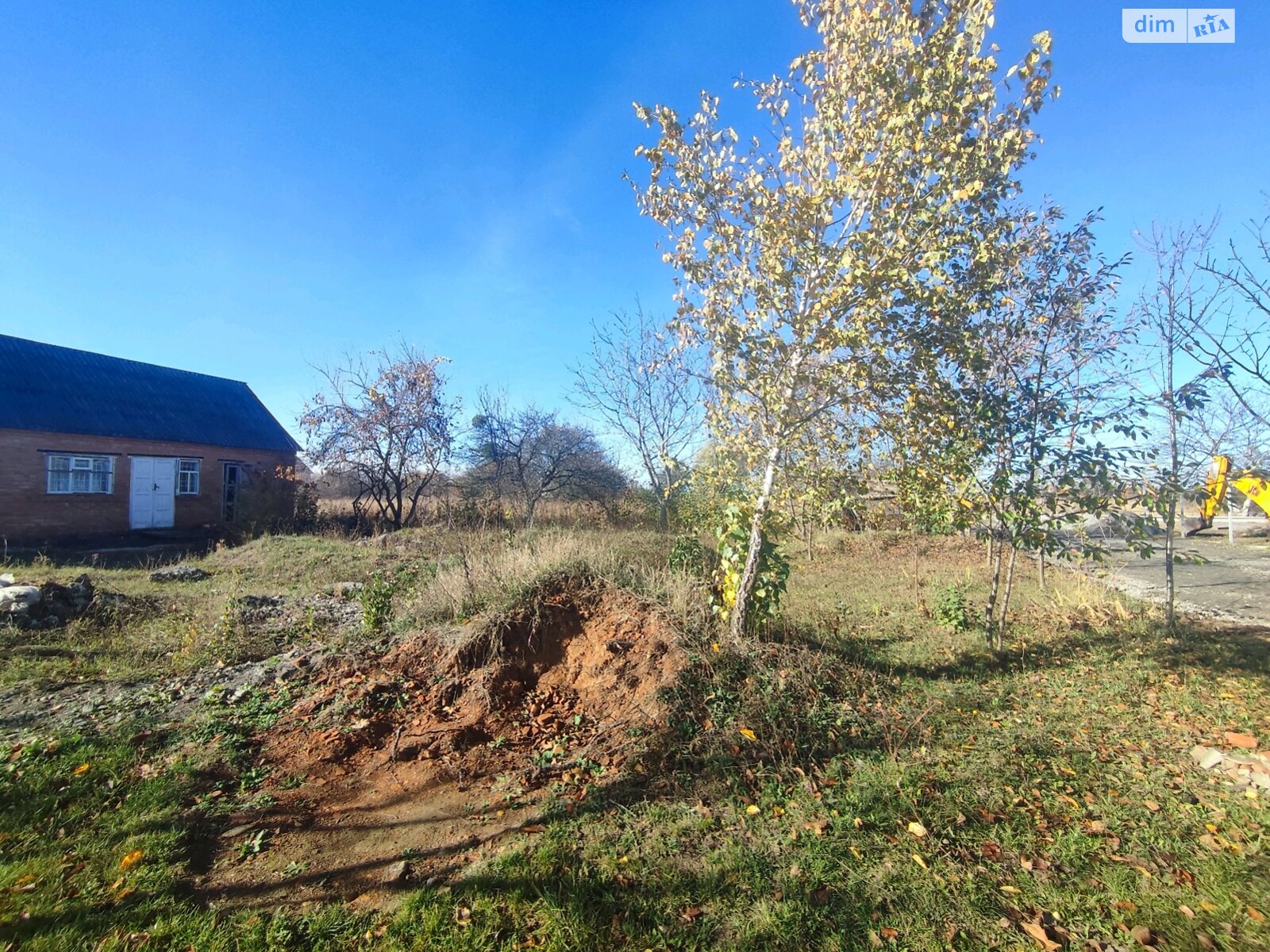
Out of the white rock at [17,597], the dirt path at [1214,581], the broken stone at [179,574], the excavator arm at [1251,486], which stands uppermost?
the excavator arm at [1251,486]

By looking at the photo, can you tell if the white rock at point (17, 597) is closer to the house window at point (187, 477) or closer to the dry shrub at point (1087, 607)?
the dry shrub at point (1087, 607)

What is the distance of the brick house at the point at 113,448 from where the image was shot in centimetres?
1499

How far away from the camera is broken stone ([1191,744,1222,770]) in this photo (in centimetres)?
392

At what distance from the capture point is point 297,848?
3082mm

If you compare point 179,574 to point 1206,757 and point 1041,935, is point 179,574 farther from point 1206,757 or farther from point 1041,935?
point 1206,757

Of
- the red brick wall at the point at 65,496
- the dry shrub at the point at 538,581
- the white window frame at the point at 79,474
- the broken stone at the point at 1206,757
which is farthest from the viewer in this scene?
the white window frame at the point at 79,474

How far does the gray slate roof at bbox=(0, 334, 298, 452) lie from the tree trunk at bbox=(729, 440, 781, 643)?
1954 cm

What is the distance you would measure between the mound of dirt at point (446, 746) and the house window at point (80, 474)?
1667cm

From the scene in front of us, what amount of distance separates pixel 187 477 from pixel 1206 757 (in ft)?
76.7

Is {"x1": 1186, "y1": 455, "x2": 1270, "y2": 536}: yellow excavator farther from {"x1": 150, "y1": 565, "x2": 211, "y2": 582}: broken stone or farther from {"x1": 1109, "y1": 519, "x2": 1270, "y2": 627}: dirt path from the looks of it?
{"x1": 150, "y1": 565, "x2": 211, "y2": 582}: broken stone

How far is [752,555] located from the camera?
5.14 meters

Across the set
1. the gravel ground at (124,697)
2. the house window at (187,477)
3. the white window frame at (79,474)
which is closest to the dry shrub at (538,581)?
the gravel ground at (124,697)

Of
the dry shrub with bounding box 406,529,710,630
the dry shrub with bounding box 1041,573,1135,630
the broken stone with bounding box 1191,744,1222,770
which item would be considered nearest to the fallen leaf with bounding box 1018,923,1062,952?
the broken stone with bounding box 1191,744,1222,770

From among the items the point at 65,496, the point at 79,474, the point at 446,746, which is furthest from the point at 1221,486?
the point at 79,474
